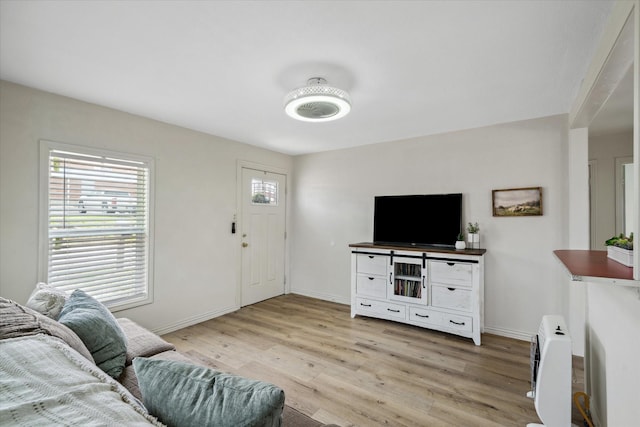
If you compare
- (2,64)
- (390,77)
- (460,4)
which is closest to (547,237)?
(390,77)

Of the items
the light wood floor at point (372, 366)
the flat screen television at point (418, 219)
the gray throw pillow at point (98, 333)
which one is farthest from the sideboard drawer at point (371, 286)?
the gray throw pillow at point (98, 333)

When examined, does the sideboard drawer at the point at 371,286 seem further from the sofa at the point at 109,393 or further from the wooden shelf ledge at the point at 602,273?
the sofa at the point at 109,393

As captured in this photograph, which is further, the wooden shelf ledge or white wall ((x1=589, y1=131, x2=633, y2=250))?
white wall ((x1=589, y1=131, x2=633, y2=250))

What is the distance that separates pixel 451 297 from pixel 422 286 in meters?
0.32

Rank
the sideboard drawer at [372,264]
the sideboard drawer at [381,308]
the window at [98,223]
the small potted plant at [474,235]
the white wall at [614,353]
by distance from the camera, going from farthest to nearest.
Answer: the sideboard drawer at [372,264]
the sideboard drawer at [381,308]
the small potted plant at [474,235]
the window at [98,223]
the white wall at [614,353]

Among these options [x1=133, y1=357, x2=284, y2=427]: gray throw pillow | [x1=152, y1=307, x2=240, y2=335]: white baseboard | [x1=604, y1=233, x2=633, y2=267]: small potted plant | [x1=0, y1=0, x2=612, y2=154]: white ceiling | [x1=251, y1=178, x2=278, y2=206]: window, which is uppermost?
[x1=0, y1=0, x2=612, y2=154]: white ceiling

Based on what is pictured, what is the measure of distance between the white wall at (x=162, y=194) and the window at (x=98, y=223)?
0.09 m

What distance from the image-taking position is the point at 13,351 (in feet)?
3.05

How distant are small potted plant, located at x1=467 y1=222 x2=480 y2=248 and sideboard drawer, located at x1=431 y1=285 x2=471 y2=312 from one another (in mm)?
582

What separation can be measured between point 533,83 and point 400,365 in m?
2.62

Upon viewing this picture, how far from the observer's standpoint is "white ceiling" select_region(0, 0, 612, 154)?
1532 millimetres

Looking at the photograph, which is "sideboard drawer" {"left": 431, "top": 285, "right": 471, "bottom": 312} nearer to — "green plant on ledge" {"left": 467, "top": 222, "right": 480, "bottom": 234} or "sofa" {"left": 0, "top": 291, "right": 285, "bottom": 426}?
"green plant on ledge" {"left": 467, "top": 222, "right": 480, "bottom": 234}

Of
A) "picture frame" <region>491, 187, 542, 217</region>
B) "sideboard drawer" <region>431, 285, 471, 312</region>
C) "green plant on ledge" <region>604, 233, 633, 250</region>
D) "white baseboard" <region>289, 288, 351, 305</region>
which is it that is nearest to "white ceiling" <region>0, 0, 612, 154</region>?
"picture frame" <region>491, 187, 542, 217</region>

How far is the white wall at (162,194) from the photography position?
2328 millimetres
